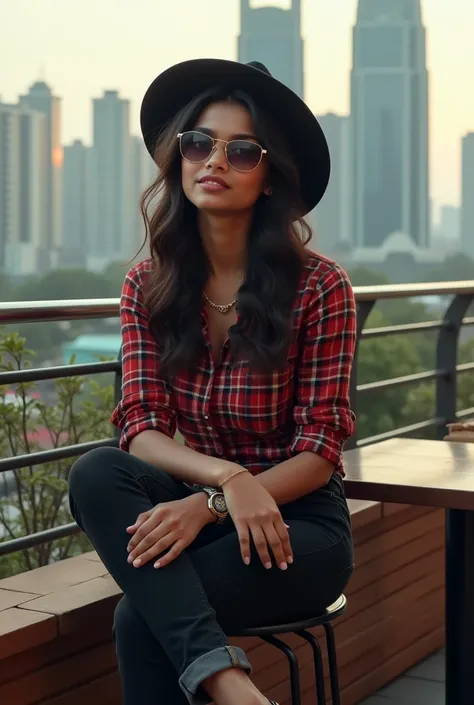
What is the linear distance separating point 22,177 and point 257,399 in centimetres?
4553

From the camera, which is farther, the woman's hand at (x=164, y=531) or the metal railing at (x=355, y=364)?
the metal railing at (x=355, y=364)

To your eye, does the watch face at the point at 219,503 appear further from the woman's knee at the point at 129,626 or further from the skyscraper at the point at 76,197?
the skyscraper at the point at 76,197

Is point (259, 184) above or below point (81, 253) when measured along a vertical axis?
below

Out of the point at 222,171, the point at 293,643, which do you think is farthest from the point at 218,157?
the point at 293,643

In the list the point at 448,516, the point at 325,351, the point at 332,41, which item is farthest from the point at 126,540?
the point at 332,41

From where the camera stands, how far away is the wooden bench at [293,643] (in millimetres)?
2004

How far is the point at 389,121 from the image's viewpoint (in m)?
52.3

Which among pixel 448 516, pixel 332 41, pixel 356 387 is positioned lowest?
pixel 448 516

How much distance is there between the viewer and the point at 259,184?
7.25ft

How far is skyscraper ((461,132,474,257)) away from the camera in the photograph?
34656 mm

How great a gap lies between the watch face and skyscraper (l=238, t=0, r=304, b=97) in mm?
40751

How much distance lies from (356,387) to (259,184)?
1.79m

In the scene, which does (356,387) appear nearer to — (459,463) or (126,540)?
(459,463)

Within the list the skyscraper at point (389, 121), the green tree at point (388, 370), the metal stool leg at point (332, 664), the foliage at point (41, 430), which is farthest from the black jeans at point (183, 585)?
the skyscraper at point (389, 121)
